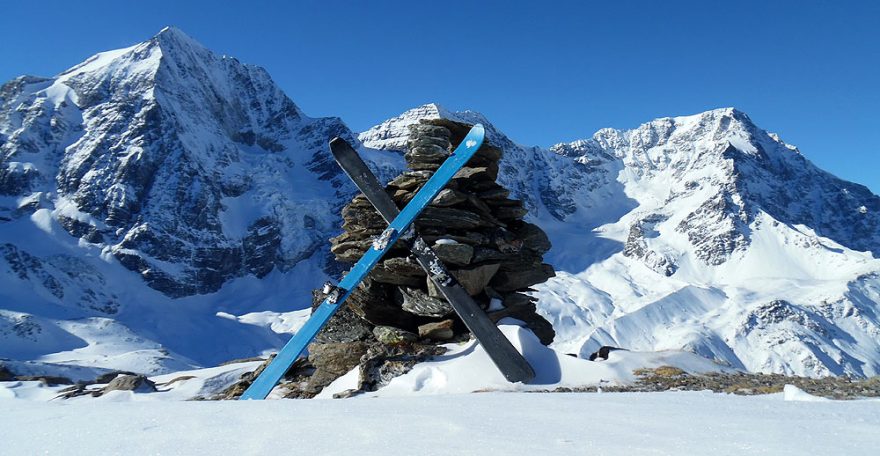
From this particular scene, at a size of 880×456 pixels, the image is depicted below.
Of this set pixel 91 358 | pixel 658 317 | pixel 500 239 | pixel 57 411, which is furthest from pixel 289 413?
pixel 658 317

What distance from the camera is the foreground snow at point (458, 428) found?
Answer: 4309mm

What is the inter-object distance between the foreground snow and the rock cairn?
504 cm

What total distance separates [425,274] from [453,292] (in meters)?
2.14

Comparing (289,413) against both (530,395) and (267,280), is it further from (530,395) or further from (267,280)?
(267,280)

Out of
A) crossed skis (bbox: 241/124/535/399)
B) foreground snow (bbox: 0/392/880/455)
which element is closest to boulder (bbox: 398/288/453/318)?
crossed skis (bbox: 241/124/535/399)

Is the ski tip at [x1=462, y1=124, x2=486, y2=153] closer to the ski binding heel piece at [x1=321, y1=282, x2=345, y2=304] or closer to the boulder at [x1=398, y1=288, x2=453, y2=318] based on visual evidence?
the boulder at [x1=398, y1=288, x2=453, y2=318]

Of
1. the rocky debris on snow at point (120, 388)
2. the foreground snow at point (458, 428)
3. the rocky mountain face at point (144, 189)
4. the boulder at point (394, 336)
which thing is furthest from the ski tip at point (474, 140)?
the rocky mountain face at point (144, 189)

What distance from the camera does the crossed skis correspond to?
10.1 m

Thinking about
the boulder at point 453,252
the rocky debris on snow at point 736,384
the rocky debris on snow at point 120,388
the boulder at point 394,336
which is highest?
the boulder at point 453,252

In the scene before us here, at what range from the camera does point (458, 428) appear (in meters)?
4.98

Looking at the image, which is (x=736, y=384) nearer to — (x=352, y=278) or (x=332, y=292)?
(x=352, y=278)

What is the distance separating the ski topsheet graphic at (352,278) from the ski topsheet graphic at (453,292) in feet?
1.61

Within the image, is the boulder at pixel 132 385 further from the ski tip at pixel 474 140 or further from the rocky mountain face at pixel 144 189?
the rocky mountain face at pixel 144 189

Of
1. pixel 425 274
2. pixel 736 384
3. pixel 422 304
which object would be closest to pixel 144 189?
pixel 425 274
